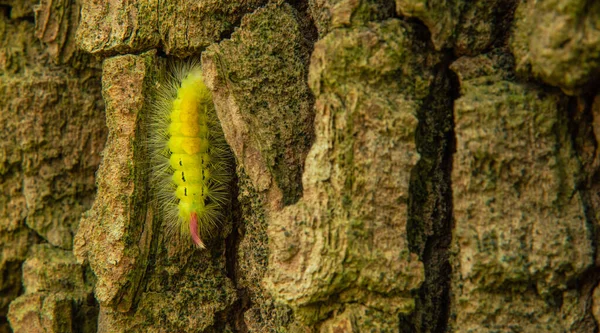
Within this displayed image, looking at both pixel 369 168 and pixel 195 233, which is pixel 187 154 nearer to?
pixel 195 233

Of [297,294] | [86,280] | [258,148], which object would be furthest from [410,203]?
[86,280]

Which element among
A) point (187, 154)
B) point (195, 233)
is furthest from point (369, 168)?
point (187, 154)

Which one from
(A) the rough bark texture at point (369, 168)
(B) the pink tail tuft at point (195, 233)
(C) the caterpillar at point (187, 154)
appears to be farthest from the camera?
(C) the caterpillar at point (187, 154)

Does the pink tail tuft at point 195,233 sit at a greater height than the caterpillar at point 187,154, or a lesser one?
lesser

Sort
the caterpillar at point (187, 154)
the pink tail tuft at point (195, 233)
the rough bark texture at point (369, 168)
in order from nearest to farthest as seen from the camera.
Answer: the rough bark texture at point (369, 168) < the pink tail tuft at point (195, 233) < the caterpillar at point (187, 154)

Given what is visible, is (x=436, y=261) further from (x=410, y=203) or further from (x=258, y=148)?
(x=258, y=148)

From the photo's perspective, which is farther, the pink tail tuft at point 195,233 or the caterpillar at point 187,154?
the caterpillar at point 187,154
